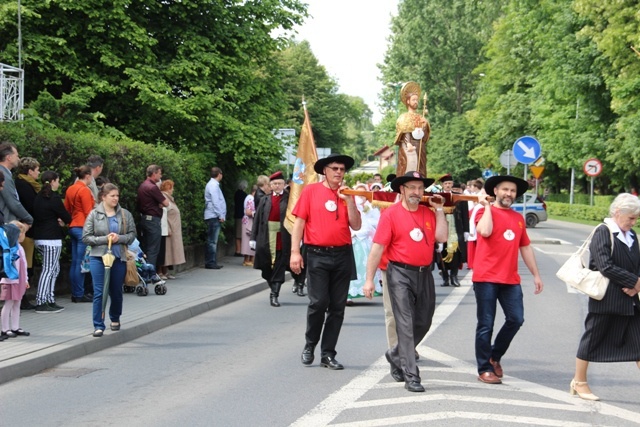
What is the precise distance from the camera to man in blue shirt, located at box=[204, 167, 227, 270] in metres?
19.8

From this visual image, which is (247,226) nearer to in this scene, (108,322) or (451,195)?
(108,322)

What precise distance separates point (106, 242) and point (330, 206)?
9.33 ft

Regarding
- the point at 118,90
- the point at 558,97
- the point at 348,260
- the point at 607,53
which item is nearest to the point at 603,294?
the point at 348,260

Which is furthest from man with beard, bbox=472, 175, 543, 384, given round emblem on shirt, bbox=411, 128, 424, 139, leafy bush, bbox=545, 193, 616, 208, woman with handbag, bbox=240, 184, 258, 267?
leafy bush, bbox=545, 193, 616, 208

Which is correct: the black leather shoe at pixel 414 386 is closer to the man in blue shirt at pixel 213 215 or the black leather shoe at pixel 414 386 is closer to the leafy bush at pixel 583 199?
the man in blue shirt at pixel 213 215

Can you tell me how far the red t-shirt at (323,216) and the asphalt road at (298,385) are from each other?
4.07ft

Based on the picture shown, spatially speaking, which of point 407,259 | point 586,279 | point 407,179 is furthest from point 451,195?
point 586,279

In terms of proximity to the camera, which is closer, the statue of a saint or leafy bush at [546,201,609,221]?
the statue of a saint

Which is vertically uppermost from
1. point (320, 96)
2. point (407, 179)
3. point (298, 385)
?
point (320, 96)

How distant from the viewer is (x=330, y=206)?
9.16 meters

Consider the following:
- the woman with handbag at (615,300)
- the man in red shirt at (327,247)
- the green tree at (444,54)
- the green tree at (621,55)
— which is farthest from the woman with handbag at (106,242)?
the green tree at (444,54)

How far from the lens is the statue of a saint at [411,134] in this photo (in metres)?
12.0

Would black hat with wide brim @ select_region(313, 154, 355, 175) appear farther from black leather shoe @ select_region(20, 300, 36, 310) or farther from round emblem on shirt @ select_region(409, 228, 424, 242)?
black leather shoe @ select_region(20, 300, 36, 310)

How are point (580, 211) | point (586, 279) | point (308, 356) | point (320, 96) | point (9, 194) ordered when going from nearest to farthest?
point (586, 279)
point (308, 356)
point (9, 194)
point (580, 211)
point (320, 96)
